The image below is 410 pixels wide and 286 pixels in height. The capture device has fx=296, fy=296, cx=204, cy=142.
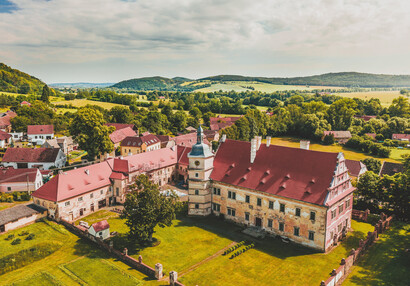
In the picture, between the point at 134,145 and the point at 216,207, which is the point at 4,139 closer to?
the point at 134,145

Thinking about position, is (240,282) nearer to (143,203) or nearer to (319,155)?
(143,203)

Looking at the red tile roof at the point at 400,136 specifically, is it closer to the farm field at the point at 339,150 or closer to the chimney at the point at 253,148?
the farm field at the point at 339,150

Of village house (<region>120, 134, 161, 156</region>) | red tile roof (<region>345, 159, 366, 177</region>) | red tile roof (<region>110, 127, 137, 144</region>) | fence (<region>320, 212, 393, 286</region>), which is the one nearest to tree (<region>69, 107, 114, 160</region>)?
village house (<region>120, 134, 161, 156</region>)

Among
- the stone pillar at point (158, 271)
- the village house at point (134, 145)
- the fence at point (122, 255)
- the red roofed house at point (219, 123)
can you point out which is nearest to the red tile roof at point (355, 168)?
the stone pillar at point (158, 271)

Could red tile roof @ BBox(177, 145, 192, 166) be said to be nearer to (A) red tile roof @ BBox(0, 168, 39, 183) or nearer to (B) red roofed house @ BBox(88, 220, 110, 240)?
(B) red roofed house @ BBox(88, 220, 110, 240)

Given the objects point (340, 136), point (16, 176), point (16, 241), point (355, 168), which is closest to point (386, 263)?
point (355, 168)
